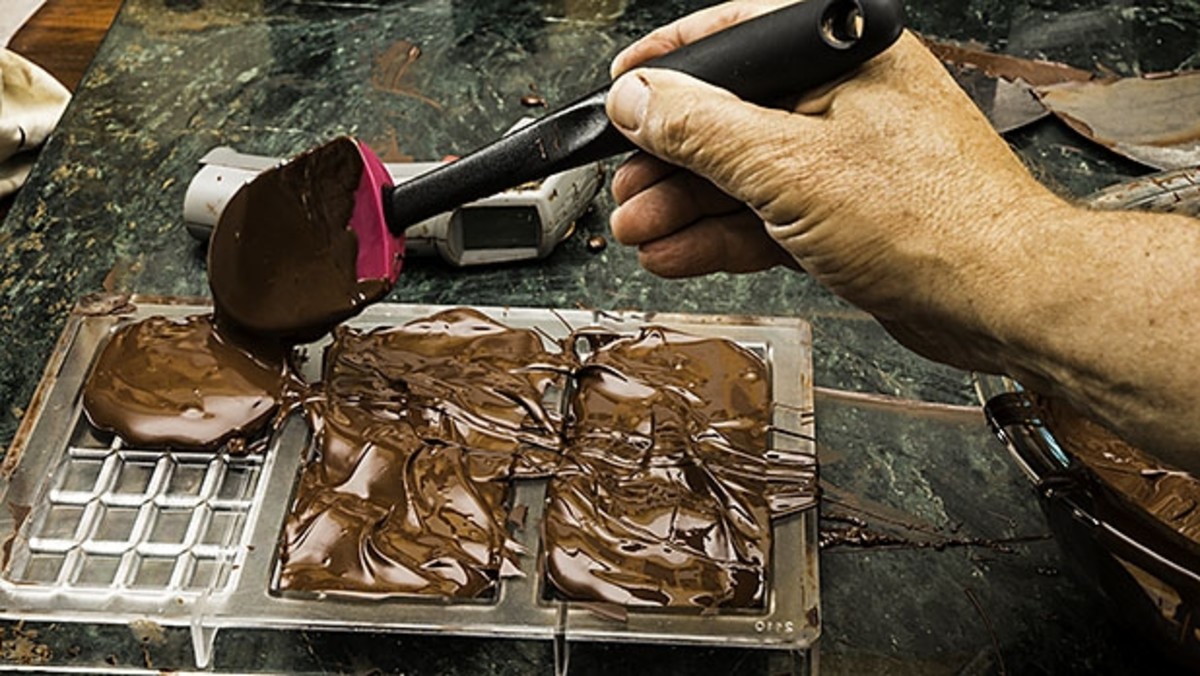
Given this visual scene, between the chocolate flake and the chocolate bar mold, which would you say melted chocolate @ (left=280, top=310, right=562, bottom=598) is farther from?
the chocolate flake

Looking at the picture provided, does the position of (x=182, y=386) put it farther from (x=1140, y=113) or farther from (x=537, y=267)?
(x=1140, y=113)

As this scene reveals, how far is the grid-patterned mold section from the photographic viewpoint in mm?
1852

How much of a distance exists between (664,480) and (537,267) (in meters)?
0.62

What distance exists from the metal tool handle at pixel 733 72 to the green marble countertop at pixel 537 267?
57 cm

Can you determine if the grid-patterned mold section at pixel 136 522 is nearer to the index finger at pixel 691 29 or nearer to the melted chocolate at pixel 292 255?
the melted chocolate at pixel 292 255

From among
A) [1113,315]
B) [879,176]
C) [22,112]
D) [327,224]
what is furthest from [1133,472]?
[22,112]

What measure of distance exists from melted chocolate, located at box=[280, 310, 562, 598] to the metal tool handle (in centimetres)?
28

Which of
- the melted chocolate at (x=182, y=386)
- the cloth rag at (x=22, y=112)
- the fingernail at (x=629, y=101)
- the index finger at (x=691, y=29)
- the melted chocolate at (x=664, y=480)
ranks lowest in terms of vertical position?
the cloth rag at (x=22, y=112)

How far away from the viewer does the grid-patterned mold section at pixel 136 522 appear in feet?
6.07

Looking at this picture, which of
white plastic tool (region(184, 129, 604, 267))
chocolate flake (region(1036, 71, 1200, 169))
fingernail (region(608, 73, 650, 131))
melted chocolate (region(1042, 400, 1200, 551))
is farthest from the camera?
chocolate flake (region(1036, 71, 1200, 169))

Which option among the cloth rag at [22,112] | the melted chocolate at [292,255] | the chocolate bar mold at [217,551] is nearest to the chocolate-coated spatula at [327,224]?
the melted chocolate at [292,255]

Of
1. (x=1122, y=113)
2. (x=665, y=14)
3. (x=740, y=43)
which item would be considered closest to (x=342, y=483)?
(x=740, y=43)

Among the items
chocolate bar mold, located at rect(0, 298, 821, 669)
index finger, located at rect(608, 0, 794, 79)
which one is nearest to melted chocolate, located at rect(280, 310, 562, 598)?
chocolate bar mold, located at rect(0, 298, 821, 669)

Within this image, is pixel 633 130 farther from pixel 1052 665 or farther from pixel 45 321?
pixel 45 321
